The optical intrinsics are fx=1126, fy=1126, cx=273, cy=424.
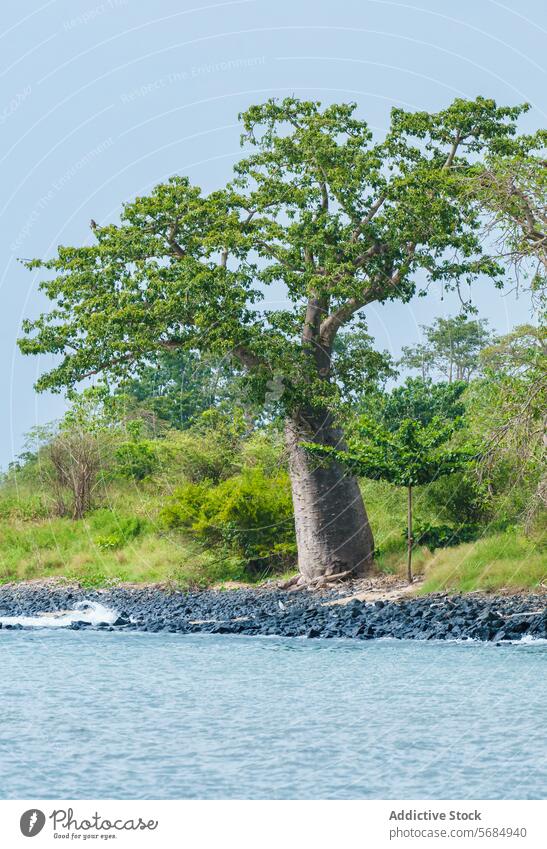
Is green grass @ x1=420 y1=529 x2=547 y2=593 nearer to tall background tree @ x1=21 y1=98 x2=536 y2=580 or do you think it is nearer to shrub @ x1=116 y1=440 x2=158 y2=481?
tall background tree @ x1=21 y1=98 x2=536 y2=580

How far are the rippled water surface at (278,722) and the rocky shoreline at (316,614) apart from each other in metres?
0.75

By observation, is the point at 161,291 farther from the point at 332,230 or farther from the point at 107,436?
the point at 107,436

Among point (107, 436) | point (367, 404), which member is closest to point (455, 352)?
point (367, 404)

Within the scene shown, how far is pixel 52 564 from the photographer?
30906 mm

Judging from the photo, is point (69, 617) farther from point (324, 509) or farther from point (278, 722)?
point (278, 722)

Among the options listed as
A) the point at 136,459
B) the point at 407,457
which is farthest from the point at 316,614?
the point at 136,459

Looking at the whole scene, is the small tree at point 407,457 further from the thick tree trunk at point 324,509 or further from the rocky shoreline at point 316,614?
the rocky shoreline at point 316,614

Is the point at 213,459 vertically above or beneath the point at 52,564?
above

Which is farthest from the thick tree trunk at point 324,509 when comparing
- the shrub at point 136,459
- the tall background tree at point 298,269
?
the shrub at point 136,459

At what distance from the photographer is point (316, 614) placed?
65.3ft

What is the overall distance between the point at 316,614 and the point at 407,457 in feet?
12.4

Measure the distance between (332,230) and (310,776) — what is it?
14777 millimetres

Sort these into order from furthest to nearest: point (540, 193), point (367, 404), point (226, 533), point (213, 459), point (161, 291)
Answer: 1. point (367, 404)
2. point (213, 459)
3. point (226, 533)
4. point (161, 291)
5. point (540, 193)

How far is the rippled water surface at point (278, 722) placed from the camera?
9109 millimetres
